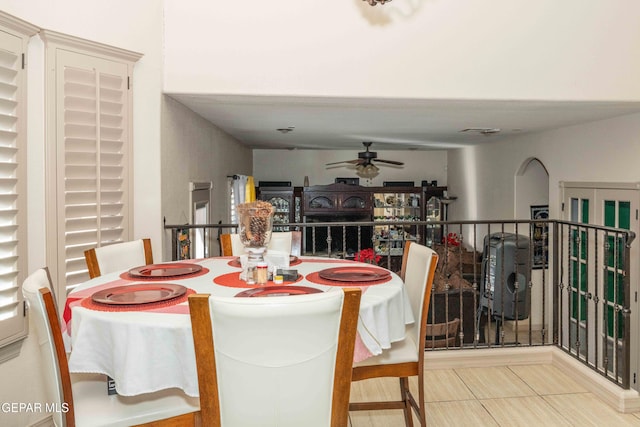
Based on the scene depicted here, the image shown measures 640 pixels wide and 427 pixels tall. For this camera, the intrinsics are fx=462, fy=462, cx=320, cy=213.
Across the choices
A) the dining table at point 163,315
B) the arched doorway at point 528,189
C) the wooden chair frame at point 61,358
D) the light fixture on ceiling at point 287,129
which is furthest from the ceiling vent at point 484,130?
the wooden chair frame at point 61,358

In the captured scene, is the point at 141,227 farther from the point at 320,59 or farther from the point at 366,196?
the point at 366,196

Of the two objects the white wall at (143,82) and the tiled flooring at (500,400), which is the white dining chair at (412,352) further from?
the white wall at (143,82)

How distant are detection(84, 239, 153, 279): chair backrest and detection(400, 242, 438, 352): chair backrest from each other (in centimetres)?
140

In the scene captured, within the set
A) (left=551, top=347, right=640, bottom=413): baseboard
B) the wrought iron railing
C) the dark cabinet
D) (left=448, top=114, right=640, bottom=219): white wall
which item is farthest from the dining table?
the dark cabinet

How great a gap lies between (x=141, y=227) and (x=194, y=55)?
116cm

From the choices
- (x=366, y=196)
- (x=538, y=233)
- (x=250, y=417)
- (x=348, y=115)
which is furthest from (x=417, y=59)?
(x=366, y=196)

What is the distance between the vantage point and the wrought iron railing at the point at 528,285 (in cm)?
308

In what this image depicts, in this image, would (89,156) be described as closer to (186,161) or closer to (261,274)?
(186,161)

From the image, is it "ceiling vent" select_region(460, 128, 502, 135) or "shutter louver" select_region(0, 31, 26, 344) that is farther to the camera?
"ceiling vent" select_region(460, 128, 502, 135)

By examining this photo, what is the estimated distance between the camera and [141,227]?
117 inches

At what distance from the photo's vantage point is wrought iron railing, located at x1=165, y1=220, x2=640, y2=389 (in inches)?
121

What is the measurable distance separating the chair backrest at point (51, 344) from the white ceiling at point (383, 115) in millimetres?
1944

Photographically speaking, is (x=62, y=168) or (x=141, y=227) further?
(x=141, y=227)

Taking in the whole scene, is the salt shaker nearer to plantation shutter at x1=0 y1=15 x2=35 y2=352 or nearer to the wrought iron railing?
the wrought iron railing
